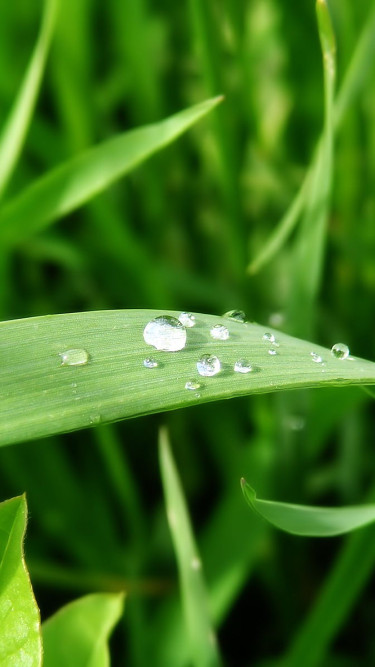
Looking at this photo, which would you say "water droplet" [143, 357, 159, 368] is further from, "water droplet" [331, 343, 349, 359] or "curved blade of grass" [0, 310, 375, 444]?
"water droplet" [331, 343, 349, 359]

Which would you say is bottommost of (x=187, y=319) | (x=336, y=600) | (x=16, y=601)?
(x=336, y=600)

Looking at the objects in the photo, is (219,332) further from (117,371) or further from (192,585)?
(192,585)

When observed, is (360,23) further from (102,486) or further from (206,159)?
(102,486)

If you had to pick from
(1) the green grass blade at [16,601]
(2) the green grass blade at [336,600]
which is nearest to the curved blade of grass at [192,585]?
(2) the green grass blade at [336,600]

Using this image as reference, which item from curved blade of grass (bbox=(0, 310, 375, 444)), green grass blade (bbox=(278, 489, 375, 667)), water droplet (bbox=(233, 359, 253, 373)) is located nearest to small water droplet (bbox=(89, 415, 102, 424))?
curved blade of grass (bbox=(0, 310, 375, 444))

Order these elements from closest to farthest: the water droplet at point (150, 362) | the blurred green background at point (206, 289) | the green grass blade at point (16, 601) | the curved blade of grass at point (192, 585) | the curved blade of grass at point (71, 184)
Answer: the green grass blade at point (16, 601) → the water droplet at point (150, 362) → the curved blade of grass at point (192, 585) → the curved blade of grass at point (71, 184) → the blurred green background at point (206, 289)

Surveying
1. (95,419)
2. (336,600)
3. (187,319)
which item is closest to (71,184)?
(187,319)

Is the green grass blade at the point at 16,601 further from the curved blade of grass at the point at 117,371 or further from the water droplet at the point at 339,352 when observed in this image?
the water droplet at the point at 339,352
